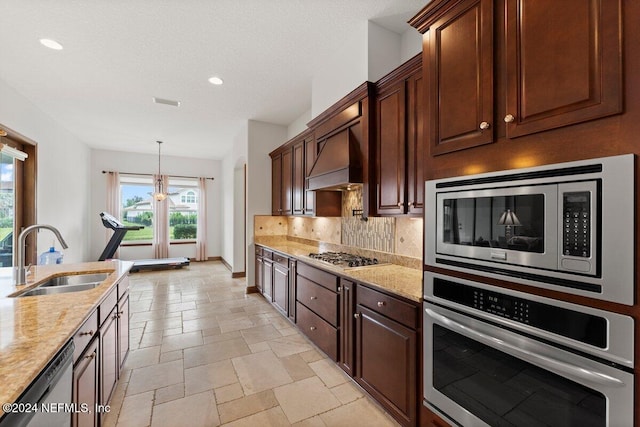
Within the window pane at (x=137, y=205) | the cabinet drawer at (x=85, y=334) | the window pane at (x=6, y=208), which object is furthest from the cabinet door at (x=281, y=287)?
the window pane at (x=137, y=205)

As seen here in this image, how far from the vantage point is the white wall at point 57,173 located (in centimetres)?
378

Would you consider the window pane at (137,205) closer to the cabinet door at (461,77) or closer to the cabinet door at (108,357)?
the cabinet door at (108,357)

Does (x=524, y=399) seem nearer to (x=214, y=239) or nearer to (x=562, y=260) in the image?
(x=562, y=260)

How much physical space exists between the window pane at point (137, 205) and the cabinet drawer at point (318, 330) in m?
6.20

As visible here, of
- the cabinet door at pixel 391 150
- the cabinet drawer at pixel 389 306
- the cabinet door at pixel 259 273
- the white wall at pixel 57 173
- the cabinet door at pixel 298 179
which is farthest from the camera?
the cabinet door at pixel 259 273

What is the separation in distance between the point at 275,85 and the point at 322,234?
2.18m

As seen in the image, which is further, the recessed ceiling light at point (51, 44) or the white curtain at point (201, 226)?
the white curtain at point (201, 226)

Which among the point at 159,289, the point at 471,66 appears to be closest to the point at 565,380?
the point at 471,66

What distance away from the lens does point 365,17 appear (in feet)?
8.13

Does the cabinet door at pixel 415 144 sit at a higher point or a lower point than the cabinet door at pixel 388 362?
higher

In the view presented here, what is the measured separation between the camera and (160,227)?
24.9 ft

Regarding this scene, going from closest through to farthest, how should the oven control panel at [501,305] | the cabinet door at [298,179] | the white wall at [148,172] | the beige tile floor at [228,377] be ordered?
the oven control panel at [501,305], the beige tile floor at [228,377], the cabinet door at [298,179], the white wall at [148,172]

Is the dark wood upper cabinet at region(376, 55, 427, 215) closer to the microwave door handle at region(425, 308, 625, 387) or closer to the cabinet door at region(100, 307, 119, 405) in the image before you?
the microwave door handle at region(425, 308, 625, 387)

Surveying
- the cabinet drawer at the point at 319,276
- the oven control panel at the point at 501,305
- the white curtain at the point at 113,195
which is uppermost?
the white curtain at the point at 113,195
